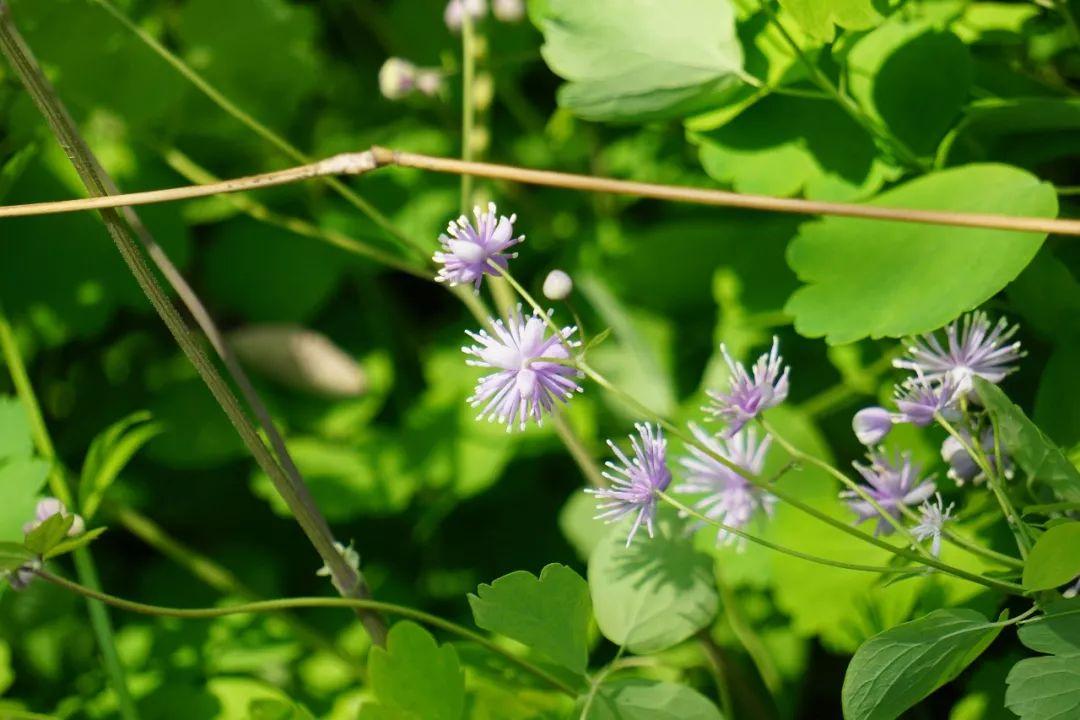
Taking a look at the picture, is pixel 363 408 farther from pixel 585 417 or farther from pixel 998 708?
pixel 998 708

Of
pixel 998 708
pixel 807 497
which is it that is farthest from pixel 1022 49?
pixel 998 708

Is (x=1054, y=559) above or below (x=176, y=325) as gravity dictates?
below

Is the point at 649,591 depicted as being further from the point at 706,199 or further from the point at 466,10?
the point at 466,10

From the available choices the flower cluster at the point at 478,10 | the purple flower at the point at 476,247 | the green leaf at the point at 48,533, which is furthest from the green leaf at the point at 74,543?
the flower cluster at the point at 478,10


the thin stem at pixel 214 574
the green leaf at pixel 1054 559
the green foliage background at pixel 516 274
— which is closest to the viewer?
the green leaf at pixel 1054 559

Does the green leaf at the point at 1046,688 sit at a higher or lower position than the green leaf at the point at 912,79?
lower

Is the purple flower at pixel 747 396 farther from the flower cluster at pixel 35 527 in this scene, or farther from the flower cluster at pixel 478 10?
the flower cluster at pixel 478 10

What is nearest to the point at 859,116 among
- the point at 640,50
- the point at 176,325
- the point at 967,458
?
the point at 640,50
